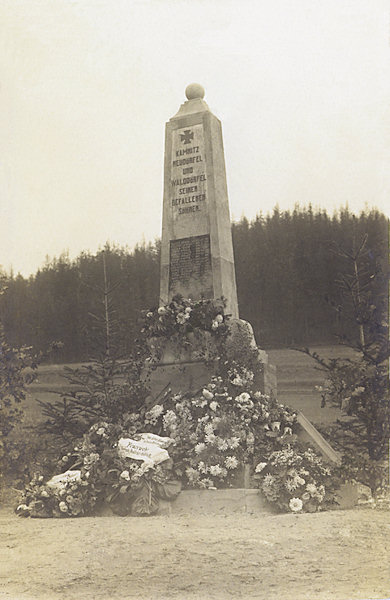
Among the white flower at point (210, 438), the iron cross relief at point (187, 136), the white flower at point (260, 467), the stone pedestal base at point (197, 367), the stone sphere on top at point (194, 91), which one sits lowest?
the white flower at point (260, 467)

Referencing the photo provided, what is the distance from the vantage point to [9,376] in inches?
320

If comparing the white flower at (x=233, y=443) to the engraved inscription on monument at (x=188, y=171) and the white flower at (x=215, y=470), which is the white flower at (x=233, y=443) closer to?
the white flower at (x=215, y=470)

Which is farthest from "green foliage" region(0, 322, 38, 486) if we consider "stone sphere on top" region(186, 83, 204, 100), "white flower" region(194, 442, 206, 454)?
"stone sphere on top" region(186, 83, 204, 100)

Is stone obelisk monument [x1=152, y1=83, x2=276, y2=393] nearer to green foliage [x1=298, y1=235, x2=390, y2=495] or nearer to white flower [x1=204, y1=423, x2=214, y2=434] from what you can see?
green foliage [x1=298, y1=235, x2=390, y2=495]

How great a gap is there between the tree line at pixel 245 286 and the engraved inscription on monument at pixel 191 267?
74.7 inches

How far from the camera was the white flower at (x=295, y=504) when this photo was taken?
5.65 metres

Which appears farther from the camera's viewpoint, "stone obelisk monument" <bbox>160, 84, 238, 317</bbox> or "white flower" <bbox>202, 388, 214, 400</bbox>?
"stone obelisk monument" <bbox>160, 84, 238, 317</bbox>

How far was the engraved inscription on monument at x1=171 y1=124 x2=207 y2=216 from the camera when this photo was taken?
8461mm

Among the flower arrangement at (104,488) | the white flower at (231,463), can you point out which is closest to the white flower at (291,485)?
the white flower at (231,463)

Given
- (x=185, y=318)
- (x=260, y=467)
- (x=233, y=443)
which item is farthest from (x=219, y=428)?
(x=185, y=318)

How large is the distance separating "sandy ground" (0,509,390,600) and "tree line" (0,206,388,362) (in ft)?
16.2

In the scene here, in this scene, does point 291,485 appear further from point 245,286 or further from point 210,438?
point 245,286

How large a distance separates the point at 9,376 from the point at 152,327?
1852mm

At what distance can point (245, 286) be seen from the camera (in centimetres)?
1102
